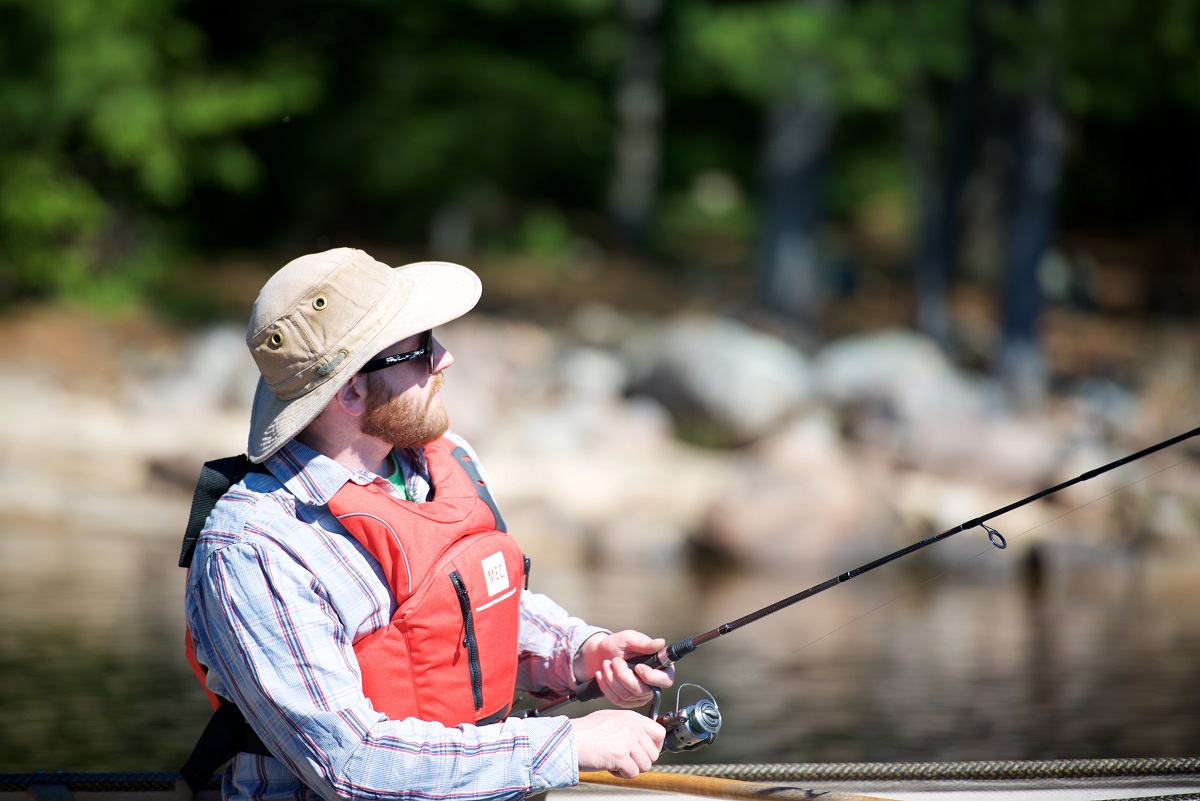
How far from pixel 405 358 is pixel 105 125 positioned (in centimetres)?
1578

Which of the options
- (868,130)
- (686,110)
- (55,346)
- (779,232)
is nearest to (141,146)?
(55,346)

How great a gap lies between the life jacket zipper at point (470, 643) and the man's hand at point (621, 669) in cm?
27

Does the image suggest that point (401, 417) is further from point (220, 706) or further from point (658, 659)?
point (658, 659)

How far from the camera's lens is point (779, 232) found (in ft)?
59.2

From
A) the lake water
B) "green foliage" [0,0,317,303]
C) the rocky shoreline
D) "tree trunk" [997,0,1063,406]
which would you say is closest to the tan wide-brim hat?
the lake water

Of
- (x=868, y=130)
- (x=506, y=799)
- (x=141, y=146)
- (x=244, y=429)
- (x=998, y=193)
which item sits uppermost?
(x=868, y=130)

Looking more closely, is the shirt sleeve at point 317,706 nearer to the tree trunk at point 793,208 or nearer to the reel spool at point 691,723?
the reel spool at point 691,723

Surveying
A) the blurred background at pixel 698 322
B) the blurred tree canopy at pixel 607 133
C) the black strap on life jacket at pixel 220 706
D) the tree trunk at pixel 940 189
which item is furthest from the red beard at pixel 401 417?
the tree trunk at pixel 940 189

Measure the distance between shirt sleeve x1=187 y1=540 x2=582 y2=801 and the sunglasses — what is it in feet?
1.06

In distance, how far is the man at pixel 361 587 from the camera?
2.19m

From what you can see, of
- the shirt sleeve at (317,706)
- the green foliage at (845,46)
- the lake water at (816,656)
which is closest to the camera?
the shirt sleeve at (317,706)

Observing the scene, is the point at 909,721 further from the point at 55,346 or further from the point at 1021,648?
the point at 55,346

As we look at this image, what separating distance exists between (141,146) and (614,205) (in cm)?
704

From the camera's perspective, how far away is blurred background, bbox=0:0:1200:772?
24.3ft
